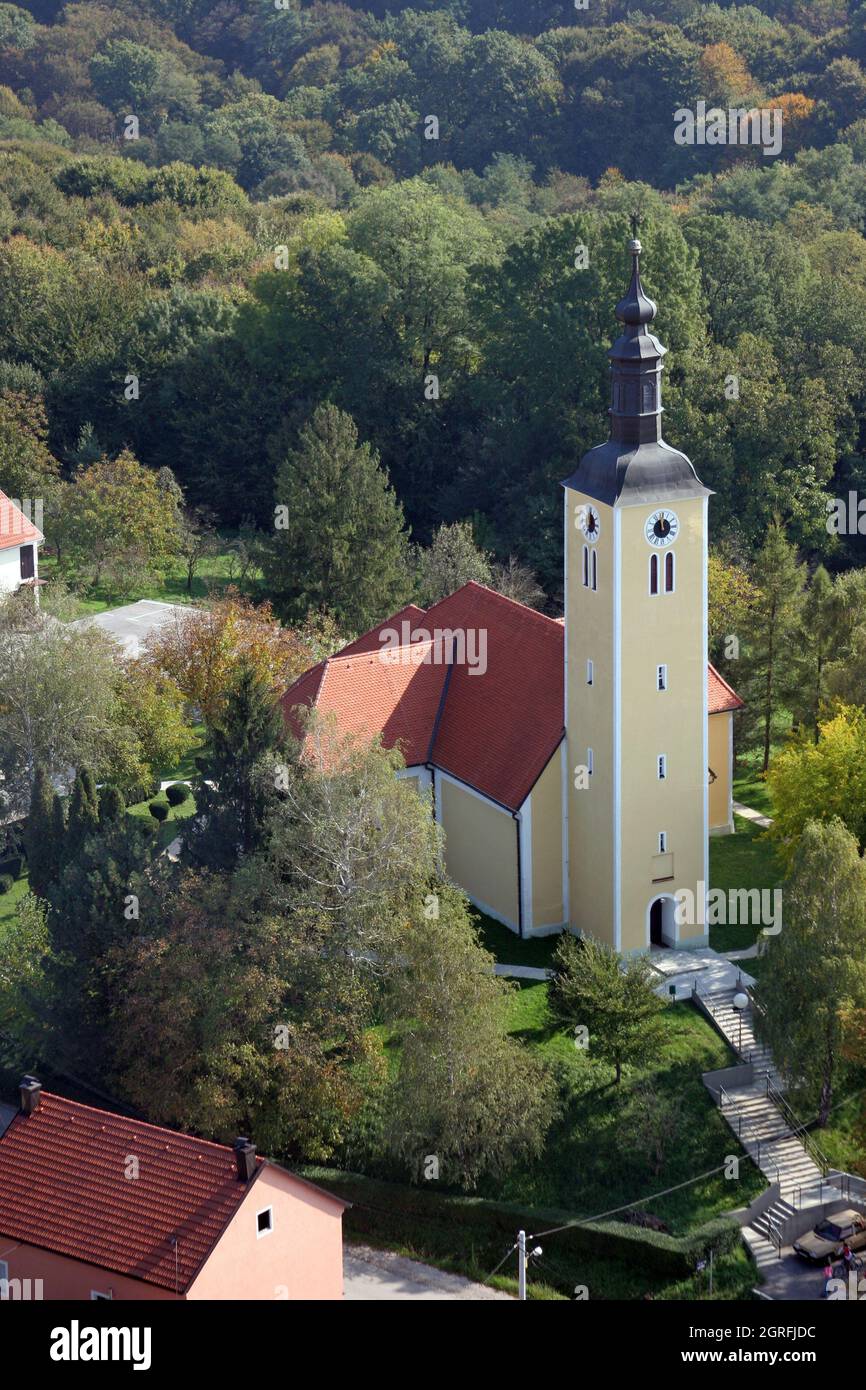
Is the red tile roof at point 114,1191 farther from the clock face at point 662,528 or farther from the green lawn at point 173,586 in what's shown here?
the green lawn at point 173,586

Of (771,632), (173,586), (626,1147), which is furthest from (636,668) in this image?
(173,586)

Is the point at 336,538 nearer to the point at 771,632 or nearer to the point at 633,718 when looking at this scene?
the point at 771,632

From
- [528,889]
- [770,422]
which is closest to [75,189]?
[770,422]

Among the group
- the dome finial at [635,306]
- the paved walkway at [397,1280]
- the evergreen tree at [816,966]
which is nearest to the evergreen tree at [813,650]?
the evergreen tree at [816,966]

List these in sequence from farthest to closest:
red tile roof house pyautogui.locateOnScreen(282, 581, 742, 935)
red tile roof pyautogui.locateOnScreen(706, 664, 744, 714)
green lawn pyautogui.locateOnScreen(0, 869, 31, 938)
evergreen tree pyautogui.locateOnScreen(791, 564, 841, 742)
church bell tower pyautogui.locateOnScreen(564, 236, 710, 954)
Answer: evergreen tree pyautogui.locateOnScreen(791, 564, 841, 742), red tile roof pyautogui.locateOnScreen(706, 664, 744, 714), green lawn pyautogui.locateOnScreen(0, 869, 31, 938), red tile roof house pyautogui.locateOnScreen(282, 581, 742, 935), church bell tower pyautogui.locateOnScreen(564, 236, 710, 954)

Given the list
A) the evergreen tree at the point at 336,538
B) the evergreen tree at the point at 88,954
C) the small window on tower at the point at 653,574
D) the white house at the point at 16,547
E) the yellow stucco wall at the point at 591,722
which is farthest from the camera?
the white house at the point at 16,547

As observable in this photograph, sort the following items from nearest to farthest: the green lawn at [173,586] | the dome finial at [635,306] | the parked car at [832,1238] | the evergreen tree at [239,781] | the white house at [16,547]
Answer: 1. the parked car at [832,1238]
2. the dome finial at [635,306]
3. the evergreen tree at [239,781]
4. the white house at [16,547]
5. the green lawn at [173,586]

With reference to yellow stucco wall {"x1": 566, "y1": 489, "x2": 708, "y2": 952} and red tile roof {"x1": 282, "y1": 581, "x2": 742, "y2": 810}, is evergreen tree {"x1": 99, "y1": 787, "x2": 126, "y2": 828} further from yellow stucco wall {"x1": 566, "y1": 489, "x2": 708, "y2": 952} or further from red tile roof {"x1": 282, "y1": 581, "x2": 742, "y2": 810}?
yellow stucco wall {"x1": 566, "y1": 489, "x2": 708, "y2": 952}

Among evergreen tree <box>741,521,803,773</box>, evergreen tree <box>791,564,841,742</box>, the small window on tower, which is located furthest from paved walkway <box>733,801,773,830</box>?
the small window on tower
